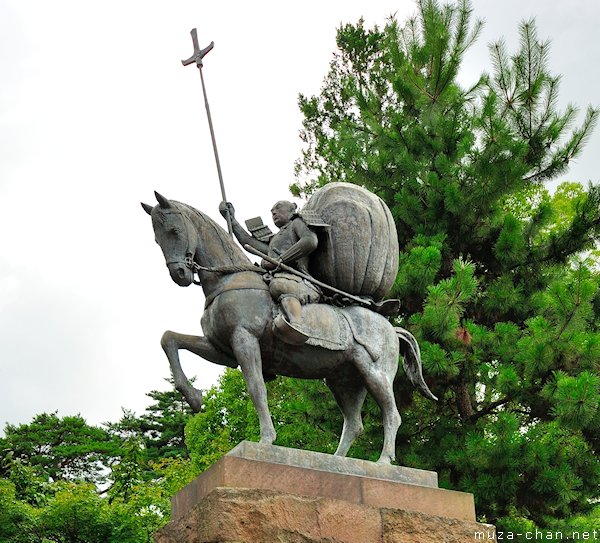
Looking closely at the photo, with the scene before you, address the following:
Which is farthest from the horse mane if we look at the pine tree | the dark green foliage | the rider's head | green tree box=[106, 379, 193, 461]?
green tree box=[106, 379, 193, 461]

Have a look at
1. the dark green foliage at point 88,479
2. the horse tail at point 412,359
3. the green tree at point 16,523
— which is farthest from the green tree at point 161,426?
the horse tail at point 412,359

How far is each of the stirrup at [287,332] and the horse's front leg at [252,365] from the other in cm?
18

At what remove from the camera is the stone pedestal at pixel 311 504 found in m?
5.59

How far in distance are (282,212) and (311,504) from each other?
2.53 m

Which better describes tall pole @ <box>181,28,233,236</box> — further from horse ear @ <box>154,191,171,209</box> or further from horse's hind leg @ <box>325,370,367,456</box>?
horse's hind leg @ <box>325,370,367,456</box>

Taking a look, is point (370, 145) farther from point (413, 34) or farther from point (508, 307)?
point (508, 307)

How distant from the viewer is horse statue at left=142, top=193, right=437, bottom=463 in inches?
257

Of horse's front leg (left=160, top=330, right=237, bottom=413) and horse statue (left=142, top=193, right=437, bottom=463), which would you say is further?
horse's front leg (left=160, top=330, right=237, bottom=413)

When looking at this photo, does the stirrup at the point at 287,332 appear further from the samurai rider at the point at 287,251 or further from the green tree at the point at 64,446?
Answer: the green tree at the point at 64,446

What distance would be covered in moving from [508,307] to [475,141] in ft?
7.90

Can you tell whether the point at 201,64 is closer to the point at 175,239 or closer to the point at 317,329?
the point at 175,239

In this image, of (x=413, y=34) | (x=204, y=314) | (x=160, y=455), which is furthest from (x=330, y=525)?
(x=160, y=455)

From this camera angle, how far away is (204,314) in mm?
6844

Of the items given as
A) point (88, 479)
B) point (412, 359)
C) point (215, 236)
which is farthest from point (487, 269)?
point (88, 479)
